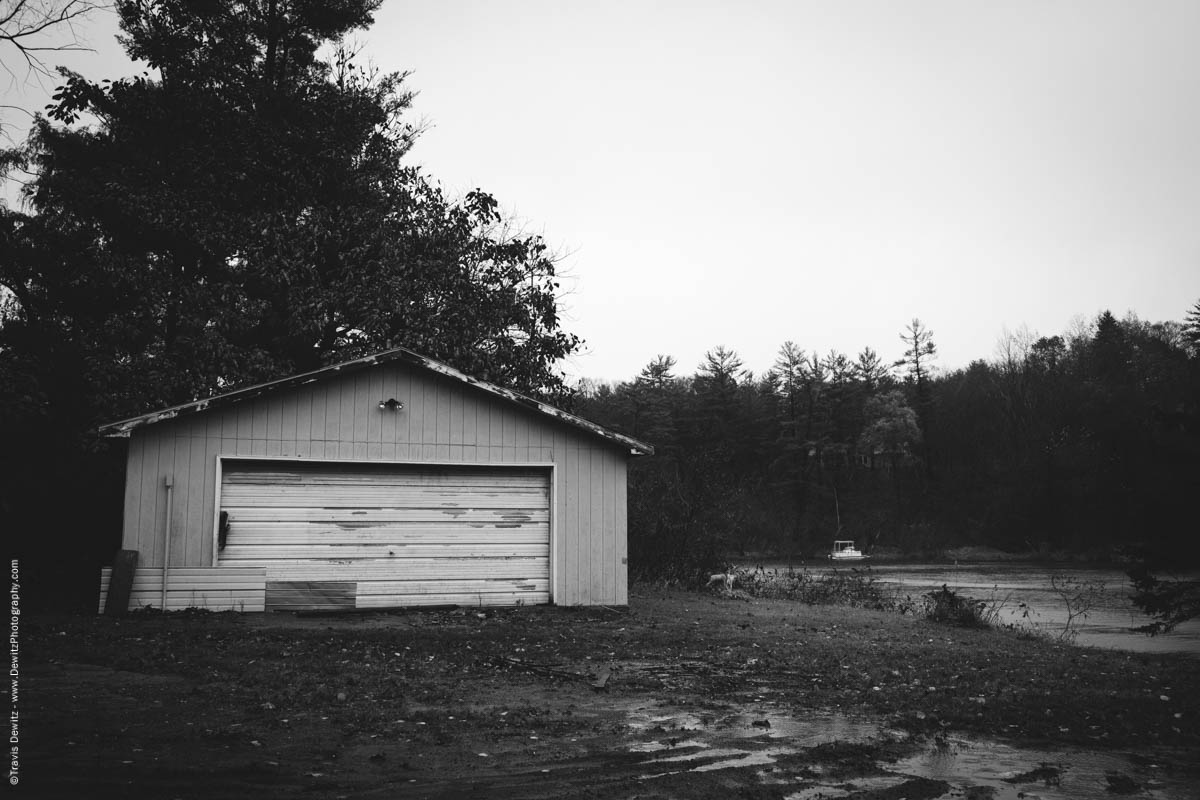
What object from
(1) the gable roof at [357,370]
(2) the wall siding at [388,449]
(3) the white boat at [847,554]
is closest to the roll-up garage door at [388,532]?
(2) the wall siding at [388,449]

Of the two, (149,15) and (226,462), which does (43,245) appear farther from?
(226,462)

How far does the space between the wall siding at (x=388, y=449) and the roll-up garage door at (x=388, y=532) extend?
0.94ft

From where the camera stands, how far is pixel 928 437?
72.2 metres

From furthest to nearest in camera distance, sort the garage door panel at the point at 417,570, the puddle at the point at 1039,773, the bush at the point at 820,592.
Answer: the bush at the point at 820,592
the garage door panel at the point at 417,570
the puddle at the point at 1039,773

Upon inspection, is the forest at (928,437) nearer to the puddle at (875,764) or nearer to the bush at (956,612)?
the bush at (956,612)

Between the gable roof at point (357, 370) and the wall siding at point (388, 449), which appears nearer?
the gable roof at point (357, 370)

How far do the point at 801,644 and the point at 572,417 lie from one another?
5.64 m

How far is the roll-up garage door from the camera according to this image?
1436 cm

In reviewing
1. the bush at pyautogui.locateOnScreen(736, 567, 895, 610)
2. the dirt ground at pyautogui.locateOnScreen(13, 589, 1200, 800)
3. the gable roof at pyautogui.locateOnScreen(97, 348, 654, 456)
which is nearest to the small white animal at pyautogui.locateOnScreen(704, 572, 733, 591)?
the bush at pyautogui.locateOnScreen(736, 567, 895, 610)

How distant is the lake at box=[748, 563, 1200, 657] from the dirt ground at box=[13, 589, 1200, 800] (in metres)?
5.04

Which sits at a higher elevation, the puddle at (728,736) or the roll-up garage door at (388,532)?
the roll-up garage door at (388,532)

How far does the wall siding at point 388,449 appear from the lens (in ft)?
45.4

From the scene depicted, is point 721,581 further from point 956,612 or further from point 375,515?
point 375,515

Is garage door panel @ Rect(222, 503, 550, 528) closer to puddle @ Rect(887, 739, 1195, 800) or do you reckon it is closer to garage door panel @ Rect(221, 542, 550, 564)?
garage door panel @ Rect(221, 542, 550, 564)
